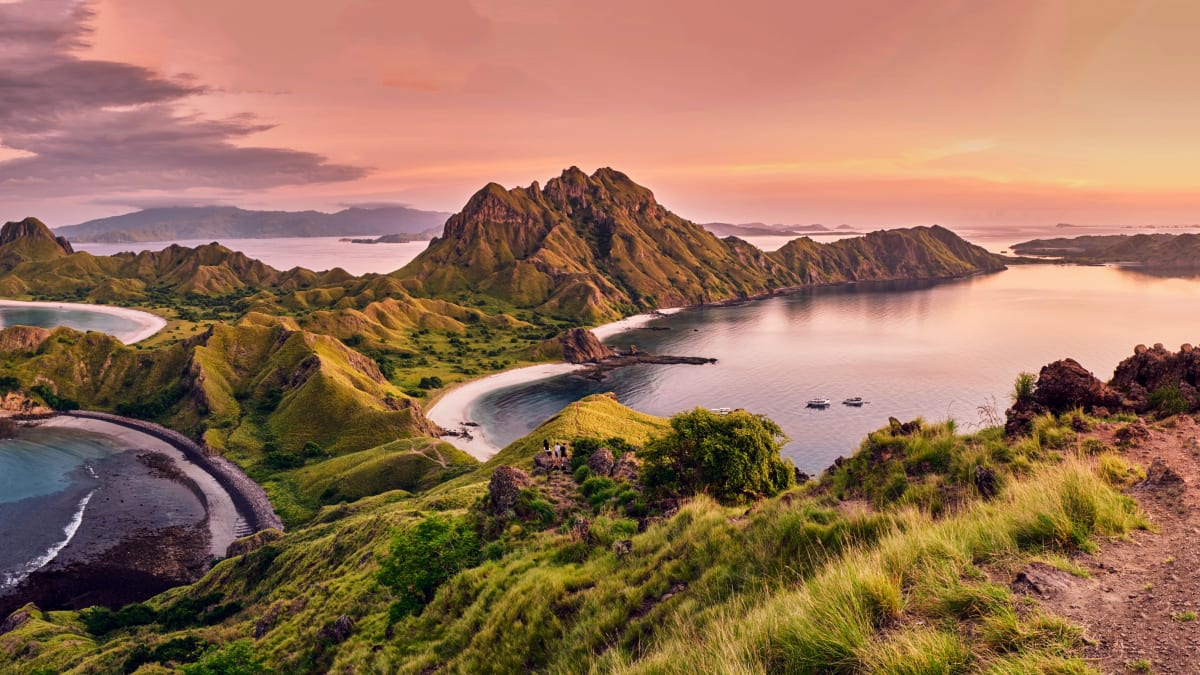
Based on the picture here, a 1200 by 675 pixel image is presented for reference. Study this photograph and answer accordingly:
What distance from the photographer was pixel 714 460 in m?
32.9

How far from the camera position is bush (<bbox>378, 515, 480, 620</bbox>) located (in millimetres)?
28672

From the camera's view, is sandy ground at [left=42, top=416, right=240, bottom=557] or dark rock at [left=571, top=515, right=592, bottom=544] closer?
dark rock at [left=571, top=515, right=592, bottom=544]

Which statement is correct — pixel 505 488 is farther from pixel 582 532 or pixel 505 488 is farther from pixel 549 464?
pixel 582 532

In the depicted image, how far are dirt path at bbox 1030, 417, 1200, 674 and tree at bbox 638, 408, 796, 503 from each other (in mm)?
20601

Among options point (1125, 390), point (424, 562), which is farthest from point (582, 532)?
point (1125, 390)

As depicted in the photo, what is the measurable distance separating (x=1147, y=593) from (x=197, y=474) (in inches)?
5975

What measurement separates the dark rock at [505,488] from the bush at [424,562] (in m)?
3.44

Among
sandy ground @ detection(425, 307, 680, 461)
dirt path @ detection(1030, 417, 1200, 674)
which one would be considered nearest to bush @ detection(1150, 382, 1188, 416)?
dirt path @ detection(1030, 417, 1200, 674)

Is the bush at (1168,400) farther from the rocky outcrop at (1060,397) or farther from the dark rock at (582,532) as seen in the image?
the dark rock at (582,532)

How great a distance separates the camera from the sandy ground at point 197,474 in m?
95.7

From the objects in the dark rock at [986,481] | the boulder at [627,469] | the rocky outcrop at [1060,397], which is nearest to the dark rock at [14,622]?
the boulder at [627,469]

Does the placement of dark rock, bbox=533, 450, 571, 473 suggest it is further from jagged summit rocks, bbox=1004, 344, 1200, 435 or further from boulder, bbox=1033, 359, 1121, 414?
boulder, bbox=1033, 359, 1121, 414

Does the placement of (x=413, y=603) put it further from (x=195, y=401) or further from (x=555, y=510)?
(x=195, y=401)

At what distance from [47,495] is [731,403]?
548ft
